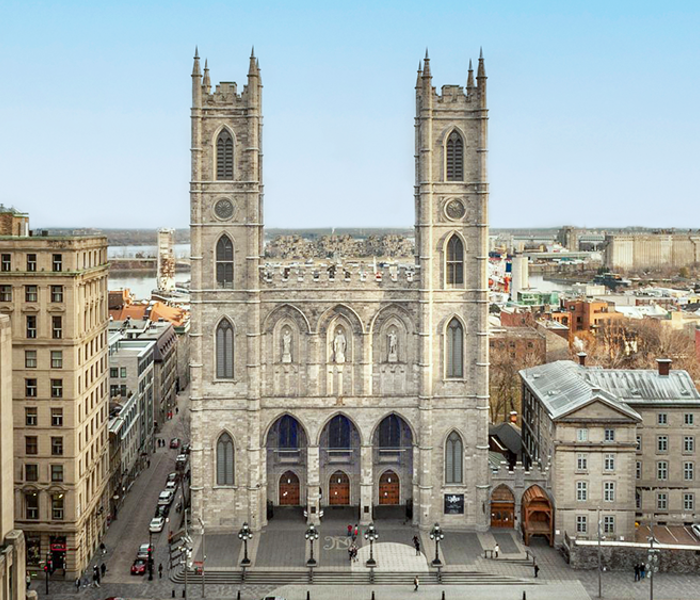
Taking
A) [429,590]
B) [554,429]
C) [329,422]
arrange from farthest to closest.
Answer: [329,422], [554,429], [429,590]

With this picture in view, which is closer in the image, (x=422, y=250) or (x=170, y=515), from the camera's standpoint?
(x=422, y=250)

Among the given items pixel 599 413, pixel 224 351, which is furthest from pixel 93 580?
pixel 599 413

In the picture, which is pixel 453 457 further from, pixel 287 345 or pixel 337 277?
pixel 337 277

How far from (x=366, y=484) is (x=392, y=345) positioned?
31.1ft

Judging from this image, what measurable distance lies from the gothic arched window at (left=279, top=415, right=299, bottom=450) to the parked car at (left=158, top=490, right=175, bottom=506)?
10614 millimetres

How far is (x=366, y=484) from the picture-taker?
59.7 meters


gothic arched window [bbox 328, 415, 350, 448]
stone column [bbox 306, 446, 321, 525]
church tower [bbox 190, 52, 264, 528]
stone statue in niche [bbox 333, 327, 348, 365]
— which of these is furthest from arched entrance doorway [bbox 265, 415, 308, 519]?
stone statue in niche [bbox 333, 327, 348, 365]

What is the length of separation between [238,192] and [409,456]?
835 inches

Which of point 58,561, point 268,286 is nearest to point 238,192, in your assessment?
point 268,286

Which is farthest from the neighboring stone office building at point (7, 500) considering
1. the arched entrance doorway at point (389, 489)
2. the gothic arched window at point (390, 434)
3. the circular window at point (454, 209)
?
the circular window at point (454, 209)

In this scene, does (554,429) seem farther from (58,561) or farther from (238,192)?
(58,561)

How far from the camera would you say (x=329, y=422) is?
60.3m

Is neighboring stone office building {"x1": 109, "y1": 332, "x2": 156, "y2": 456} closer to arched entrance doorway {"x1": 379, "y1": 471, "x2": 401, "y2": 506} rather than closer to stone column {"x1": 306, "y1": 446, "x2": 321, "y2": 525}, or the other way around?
stone column {"x1": 306, "y1": 446, "x2": 321, "y2": 525}

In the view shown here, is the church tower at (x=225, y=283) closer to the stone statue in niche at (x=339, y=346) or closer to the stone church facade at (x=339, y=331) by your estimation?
the stone church facade at (x=339, y=331)
